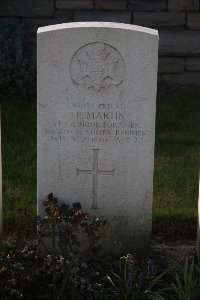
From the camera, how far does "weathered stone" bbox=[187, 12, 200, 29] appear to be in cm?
941

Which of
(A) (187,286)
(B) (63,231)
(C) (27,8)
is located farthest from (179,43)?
(A) (187,286)

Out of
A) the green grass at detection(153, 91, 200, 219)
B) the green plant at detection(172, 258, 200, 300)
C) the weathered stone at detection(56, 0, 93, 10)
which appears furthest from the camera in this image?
the weathered stone at detection(56, 0, 93, 10)

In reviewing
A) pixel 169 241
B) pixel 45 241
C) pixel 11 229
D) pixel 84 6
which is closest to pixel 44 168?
pixel 45 241

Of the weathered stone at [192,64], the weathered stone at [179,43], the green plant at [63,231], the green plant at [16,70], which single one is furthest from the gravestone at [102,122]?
the weathered stone at [192,64]

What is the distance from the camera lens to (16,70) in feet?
28.2

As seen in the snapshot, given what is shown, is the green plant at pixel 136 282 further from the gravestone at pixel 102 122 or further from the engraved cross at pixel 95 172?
the engraved cross at pixel 95 172

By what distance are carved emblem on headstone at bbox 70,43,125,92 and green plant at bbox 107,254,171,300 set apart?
3.68ft

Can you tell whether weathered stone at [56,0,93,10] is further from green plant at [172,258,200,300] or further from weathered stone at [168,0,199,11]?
green plant at [172,258,200,300]

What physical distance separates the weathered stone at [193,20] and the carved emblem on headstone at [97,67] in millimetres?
4959

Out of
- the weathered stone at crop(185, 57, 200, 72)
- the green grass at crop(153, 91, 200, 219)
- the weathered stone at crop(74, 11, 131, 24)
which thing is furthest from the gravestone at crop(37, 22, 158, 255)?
the weathered stone at crop(185, 57, 200, 72)

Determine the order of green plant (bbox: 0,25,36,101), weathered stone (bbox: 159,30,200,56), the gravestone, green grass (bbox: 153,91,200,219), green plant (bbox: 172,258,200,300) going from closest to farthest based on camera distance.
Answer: green plant (bbox: 172,258,200,300) → the gravestone → green grass (bbox: 153,91,200,219) → green plant (bbox: 0,25,36,101) → weathered stone (bbox: 159,30,200,56)

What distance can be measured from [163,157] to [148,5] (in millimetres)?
2924

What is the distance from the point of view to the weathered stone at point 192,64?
9.62 meters

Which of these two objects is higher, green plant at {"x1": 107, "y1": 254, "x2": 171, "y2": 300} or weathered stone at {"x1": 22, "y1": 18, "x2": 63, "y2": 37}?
weathered stone at {"x1": 22, "y1": 18, "x2": 63, "y2": 37}
